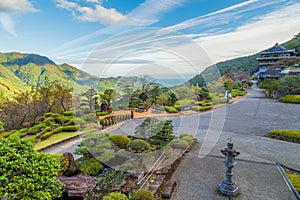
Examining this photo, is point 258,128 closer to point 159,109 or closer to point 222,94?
point 159,109

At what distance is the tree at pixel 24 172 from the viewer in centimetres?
281

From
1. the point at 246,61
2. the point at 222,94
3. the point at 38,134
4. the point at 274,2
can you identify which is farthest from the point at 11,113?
the point at 246,61

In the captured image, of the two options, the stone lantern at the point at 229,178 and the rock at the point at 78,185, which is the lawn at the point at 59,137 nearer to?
the rock at the point at 78,185

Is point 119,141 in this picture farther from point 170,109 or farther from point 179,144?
point 170,109

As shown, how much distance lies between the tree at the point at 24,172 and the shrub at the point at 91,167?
155cm

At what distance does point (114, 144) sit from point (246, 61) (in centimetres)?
5402

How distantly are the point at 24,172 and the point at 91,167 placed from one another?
202 centimetres

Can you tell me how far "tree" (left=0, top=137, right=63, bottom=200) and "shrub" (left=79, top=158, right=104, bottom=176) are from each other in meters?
1.55

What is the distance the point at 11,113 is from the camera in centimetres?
1010

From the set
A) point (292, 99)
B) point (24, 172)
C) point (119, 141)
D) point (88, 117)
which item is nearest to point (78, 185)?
point (24, 172)

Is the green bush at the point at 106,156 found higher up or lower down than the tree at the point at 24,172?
lower down

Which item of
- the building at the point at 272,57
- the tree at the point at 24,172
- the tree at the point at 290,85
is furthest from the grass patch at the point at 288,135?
the building at the point at 272,57

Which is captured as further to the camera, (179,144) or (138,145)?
(179,144)

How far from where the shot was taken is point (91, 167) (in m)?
4.84
